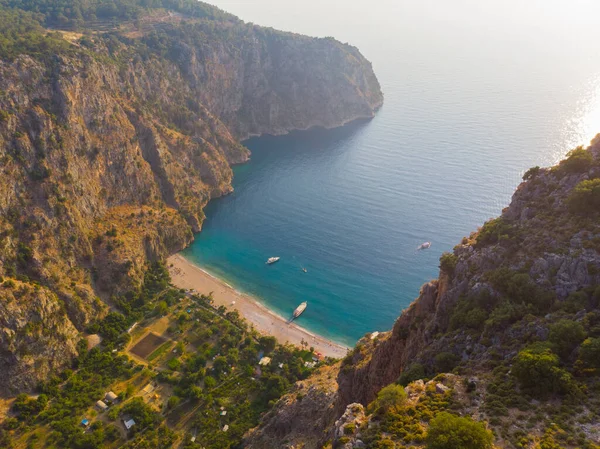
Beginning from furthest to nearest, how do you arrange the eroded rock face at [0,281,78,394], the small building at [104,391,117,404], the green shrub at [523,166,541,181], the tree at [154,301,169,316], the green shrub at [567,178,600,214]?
the tree at [154,301,169,316]
the small building at [104,391,117,404]
the eroded rock face at [0,281,78,394]
the green shrub at [523,166,541,181]
the green shrub at [567,178,600,214]

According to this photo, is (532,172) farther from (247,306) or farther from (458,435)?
(247,306)

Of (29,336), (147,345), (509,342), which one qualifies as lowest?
(147,345)

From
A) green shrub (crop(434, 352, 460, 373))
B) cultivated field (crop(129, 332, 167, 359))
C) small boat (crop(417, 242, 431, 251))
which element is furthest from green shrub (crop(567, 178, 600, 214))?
small boat (crop(417, 242, 431, 251))

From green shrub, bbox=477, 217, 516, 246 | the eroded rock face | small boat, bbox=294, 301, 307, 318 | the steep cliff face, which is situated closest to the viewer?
the steep cliff face

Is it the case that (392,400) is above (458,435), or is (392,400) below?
below

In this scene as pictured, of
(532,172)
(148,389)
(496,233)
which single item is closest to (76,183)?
(148,389)

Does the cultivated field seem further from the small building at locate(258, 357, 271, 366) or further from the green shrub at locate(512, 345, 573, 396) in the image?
the green shrub at locate(512, 345, 573, 396)

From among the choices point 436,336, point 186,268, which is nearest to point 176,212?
point 186,268
